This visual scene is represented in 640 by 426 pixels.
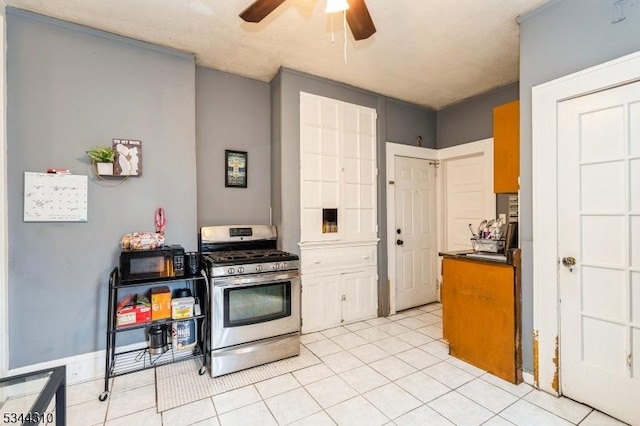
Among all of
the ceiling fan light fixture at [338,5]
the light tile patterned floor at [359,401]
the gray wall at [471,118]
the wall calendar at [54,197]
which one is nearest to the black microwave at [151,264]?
the wall calendar at [54,197]

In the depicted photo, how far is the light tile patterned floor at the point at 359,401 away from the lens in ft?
6.07

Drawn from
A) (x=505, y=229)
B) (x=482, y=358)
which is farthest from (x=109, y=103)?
(x=482, y=358)

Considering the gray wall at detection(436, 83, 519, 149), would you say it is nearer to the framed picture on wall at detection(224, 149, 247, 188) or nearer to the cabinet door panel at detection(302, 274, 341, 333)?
the cabinet door panel at detection(302, 274, 341, 333)

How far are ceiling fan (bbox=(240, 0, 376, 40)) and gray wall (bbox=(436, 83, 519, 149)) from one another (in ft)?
8.00

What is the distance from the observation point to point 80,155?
7.68 feet

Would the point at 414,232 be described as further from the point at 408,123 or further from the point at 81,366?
the point at 81,366

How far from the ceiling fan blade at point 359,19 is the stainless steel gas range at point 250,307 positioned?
1809mm

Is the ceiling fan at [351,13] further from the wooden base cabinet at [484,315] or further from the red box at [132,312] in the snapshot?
the red box at [132,312]

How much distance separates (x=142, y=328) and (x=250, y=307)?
2.85 feet

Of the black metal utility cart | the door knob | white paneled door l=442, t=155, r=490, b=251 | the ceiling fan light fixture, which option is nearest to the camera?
the ceiling fan light fixture

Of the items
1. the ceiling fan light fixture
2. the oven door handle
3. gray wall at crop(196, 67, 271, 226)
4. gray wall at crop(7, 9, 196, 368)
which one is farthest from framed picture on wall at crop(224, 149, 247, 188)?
the ceiling fan light fixture

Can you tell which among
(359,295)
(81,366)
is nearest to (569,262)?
(359,295)

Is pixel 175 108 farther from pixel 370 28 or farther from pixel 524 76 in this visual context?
pixel 524 76

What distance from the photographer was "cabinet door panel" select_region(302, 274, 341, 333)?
318 centimetres
